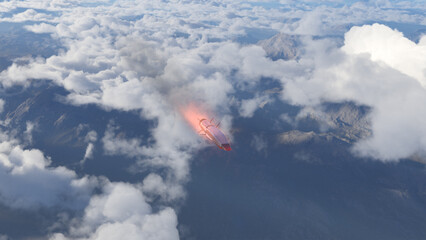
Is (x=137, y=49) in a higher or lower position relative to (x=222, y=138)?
higher

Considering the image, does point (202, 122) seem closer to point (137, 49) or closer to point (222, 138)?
point (222, 138)

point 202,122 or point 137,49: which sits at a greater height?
point 137,49

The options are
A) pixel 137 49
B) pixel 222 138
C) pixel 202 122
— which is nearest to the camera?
pixel 222 138

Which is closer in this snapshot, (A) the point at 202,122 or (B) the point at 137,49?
(A) the point at 202,122

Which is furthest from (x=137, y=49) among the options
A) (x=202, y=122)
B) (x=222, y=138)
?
(x=222, y=138)

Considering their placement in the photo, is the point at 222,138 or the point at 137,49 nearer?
the point at 222,138

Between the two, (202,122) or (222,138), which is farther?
(202,122)

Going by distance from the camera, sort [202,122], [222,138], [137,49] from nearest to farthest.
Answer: [222,138], [202,122], [137,49]
